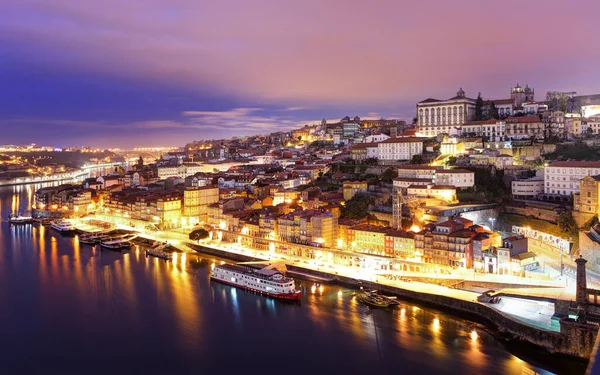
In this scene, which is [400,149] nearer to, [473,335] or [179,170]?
[473,335]

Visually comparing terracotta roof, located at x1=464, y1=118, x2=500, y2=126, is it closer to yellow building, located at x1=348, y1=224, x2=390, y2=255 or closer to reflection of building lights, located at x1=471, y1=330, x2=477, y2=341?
yellow building, located at x1=348, y1=224, x2=390, y2=255

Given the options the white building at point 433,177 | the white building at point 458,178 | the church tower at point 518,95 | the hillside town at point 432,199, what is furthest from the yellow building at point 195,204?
the church tower at point 518,95

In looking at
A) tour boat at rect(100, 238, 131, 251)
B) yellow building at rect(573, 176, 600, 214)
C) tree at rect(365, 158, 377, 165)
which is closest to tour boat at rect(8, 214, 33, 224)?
tour boat at rect(100, 238, 131, 251)

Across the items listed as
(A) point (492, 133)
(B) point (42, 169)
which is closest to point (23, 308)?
(A) point (492, 133)

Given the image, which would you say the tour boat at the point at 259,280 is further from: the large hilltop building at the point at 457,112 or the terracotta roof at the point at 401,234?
the large hilltop building at the point at 457,112

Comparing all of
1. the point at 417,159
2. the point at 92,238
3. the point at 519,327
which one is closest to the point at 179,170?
the point at 92,238

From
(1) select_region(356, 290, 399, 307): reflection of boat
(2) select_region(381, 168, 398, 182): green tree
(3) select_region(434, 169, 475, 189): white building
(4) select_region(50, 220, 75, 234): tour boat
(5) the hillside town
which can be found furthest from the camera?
(4) select_region(50, 220, 75, 234): tour boat
